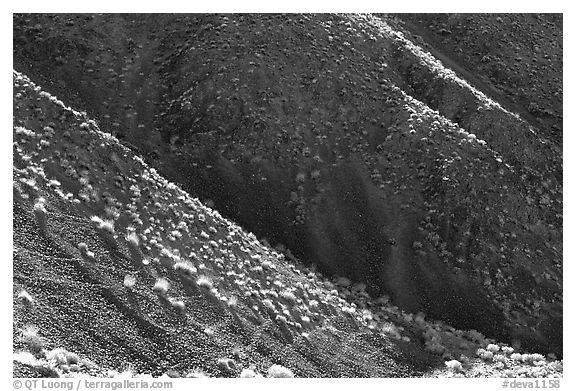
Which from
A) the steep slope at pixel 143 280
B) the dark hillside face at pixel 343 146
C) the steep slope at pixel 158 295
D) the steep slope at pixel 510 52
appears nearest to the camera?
the steep slope at pixel 158 295

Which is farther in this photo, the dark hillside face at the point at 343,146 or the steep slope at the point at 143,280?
the dark hillside face at the point at 343,146

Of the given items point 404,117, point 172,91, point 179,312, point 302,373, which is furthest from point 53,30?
point 302,373

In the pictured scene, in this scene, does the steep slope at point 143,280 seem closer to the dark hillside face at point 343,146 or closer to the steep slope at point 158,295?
the steep slope at point 158,295

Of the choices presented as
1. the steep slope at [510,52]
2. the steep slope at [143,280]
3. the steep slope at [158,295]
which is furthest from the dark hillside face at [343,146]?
the steep slope at [143,280]

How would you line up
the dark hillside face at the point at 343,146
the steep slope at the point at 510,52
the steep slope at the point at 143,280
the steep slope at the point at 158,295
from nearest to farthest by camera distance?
the steep slope at the point at 158,295 → the steep slope at the point at 143,280 → the dark hillside face at the point at 343,146 → the steep slope at the point at 510,52

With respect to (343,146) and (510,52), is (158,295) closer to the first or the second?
(343,146)

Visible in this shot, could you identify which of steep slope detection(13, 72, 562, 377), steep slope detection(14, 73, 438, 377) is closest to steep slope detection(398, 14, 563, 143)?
steep slope detection(13, 72, 562, 377)

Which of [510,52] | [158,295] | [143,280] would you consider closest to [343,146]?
[143,280]
